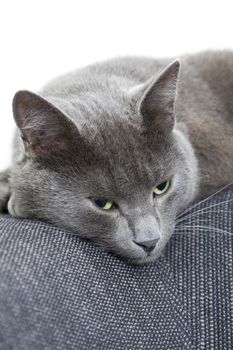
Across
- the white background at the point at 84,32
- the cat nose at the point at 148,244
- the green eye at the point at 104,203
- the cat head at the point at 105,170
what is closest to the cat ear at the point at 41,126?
the cat head at the point at 105,170

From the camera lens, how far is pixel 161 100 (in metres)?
1.19

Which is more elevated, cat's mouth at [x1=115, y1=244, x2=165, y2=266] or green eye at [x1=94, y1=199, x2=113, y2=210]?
green eye at [x1=94, y1=199, x2=113, y2=210]

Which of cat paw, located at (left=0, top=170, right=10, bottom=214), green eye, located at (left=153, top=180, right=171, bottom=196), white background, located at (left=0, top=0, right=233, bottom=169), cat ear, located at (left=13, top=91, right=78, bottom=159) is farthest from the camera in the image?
white background, located at (left=0, top=0, right=233, bottom=169)

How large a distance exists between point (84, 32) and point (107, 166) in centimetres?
94

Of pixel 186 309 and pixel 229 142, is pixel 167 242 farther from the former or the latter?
pixel 229 142

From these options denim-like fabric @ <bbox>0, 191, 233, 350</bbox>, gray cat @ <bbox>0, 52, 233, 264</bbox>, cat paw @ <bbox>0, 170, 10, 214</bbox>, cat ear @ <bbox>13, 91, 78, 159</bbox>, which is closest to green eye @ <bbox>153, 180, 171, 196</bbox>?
gray cat @ <bbox>0, 52, 233, 264</bbox>

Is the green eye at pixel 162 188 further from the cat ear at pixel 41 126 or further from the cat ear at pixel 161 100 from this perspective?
the cat ear at pixel 41 126

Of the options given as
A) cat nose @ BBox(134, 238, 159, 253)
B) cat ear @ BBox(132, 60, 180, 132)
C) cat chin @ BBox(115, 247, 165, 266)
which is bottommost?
cat chin @ BBox(115, 247, 165, 266)

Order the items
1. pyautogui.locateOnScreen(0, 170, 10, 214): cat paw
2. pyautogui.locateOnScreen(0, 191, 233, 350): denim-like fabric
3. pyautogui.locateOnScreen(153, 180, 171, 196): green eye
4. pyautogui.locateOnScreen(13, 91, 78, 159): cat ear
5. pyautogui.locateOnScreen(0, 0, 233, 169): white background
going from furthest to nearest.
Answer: pyautogui.locateOnScreen(0, 0, 233, 169): white background
pyautogui.locateOnScreen(0, 170, 10, 214): cat paw
pyautogui.locateOnScreen(153, 180, 171, 196): green eye
pyautogui.locateOnScreen(13, 91, 78, 159): cat ear
pyautogui.locateOnScreen(0, 191, 233, 350): denim-like fabric

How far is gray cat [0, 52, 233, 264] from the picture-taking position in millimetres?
1114

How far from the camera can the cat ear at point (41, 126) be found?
106 cm

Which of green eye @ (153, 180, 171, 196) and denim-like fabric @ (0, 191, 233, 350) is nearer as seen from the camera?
denim-like fabric @ (0, 191, 233, 350)

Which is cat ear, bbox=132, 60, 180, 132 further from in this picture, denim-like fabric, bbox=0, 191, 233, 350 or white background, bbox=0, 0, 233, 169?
white background, bbox=0, 0, 233, 169

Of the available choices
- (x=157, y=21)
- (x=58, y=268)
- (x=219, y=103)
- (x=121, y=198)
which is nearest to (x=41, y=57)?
(x=157, y=21)
